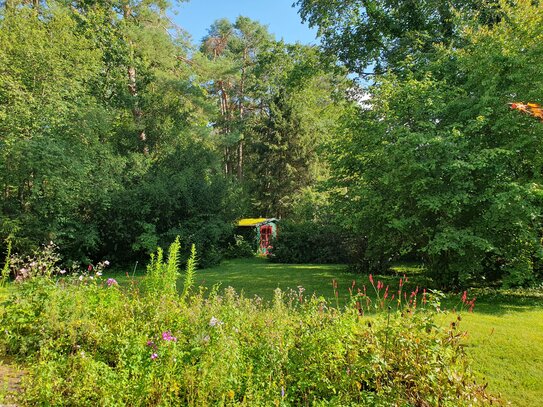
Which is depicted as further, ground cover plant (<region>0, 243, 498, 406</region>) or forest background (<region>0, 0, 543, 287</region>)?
forest background (<region>0, 0, 543, 287</region>)

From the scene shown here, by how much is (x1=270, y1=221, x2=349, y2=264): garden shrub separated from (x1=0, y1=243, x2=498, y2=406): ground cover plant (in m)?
13.6

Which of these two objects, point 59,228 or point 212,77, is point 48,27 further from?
point 212,77

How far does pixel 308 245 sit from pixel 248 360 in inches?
581

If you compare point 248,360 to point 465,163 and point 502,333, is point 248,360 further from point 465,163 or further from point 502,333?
point 465,163

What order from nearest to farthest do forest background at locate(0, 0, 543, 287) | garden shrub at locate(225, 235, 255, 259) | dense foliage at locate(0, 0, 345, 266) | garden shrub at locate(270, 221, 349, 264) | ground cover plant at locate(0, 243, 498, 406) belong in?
ground cover plant at locate(0, 243, 498, 406) → forest background at locate(0, 0, 543, 287) → dense foliage at locate(0, 0, 345, 266) → garden shrub at locate(270, 221, 349, 264) → garden shrub at locate(225, 235, 255, 259)

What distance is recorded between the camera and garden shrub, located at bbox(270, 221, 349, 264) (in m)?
16.9

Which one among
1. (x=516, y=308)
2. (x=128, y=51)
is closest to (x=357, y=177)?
(x=516, y=308)

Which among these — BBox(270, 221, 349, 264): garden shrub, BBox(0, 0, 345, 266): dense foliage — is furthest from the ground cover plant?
BBox(270, 221, 349, 264): garden shrub

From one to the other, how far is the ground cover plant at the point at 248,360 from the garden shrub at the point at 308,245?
13.6 m

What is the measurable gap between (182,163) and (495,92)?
46.0ft

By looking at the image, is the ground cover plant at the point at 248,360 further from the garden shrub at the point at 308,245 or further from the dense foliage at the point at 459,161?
the garden shrub at the point at 308,245

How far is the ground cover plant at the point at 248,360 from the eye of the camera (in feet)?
8.50

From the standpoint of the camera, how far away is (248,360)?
9.82ft

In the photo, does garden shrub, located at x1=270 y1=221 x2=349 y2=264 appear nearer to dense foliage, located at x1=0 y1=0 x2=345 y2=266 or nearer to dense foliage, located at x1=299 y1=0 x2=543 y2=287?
dense foliage, located at x1=0 y1=0 x2=345 y2=266
